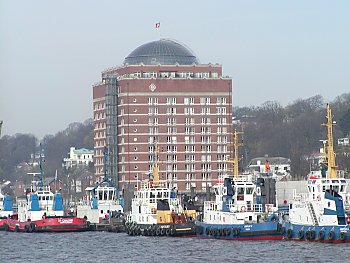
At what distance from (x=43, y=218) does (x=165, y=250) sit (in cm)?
4911

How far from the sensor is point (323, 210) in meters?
115

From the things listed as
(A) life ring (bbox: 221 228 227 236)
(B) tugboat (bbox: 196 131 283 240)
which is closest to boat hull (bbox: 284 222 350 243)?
(B) tugboat (bbox: 196 131 283 240)

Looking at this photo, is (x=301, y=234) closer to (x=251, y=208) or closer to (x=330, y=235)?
(x=330, y=235)

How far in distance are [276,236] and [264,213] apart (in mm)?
6197

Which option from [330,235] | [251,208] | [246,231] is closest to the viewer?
[330,235]

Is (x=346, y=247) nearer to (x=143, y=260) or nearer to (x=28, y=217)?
(x=143, y=260)

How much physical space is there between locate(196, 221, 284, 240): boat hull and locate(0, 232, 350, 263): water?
1279mm

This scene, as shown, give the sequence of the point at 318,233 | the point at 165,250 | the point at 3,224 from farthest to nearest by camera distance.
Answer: the point at 3,224 → the point at 165,250 → the point at 318,233

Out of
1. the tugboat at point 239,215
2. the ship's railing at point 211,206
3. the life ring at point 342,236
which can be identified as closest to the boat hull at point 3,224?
the tugboat at point 239,215

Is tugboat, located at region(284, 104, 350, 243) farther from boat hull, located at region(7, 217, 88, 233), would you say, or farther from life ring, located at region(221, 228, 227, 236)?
boat hull, located at region(7, 217, 88, 233)

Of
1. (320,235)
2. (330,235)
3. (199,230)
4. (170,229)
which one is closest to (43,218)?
(170,229)

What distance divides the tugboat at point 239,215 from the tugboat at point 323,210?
2582 millimetres

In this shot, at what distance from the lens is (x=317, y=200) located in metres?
116

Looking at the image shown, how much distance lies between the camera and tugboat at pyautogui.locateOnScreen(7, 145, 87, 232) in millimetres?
161750
